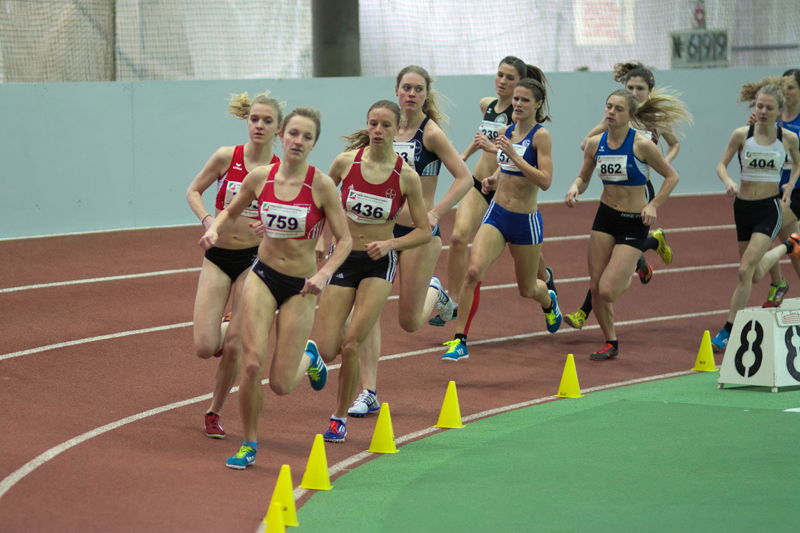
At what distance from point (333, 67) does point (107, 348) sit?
8284 millimetres

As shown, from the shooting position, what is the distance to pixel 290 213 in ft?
22.1

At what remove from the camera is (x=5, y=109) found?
1353 cm

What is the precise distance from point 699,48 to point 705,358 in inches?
455

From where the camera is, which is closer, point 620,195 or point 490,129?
point 620,195

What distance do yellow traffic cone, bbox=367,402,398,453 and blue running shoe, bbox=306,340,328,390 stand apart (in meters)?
0.51

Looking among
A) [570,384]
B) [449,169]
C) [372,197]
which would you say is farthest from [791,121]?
[372,197]

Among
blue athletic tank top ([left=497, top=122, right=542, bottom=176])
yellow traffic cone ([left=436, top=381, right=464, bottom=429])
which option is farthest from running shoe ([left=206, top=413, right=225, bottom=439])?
blue athletic tank top ([left=497, top=122, right=542, bottom=176])

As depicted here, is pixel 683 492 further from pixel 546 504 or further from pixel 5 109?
pixel 5 109

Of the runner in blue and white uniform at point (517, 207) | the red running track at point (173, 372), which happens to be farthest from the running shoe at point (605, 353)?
the runner in blue and white uniform at point (517, 207)

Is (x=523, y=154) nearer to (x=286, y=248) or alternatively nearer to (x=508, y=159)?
(x=508, y=159)

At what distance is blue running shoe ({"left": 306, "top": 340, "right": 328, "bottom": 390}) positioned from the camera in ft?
24.2

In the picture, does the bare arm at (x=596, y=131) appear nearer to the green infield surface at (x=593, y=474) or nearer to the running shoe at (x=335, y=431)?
the green infield surface at (x=593, y=474)

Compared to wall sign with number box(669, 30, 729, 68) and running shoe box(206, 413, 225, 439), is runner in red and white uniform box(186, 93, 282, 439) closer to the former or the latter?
running shoe box(206, 413, 225, 439)

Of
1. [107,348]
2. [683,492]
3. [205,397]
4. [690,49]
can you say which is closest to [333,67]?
[690,49]
